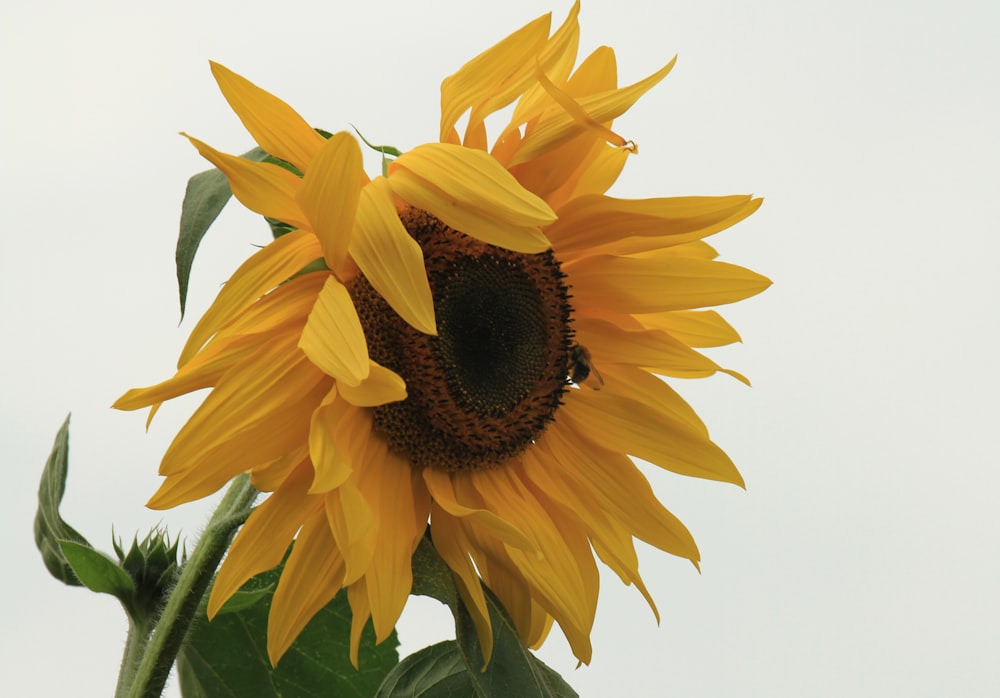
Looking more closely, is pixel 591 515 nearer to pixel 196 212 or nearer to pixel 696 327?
pixel 696 327

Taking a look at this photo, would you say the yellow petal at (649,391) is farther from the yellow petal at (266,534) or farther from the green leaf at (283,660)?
the green leaf at (283,660)

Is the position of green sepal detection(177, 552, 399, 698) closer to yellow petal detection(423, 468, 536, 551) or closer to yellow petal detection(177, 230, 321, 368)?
yellow petal detection(423, 468, 536, 551)

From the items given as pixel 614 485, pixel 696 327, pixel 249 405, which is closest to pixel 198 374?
pixel 249 405

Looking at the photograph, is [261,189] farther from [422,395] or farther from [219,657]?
[219,657]

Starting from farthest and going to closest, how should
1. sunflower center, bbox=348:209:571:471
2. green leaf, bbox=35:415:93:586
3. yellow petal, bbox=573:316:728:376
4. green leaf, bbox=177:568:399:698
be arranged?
green leaf, bbox=177:568:399:698 → green leaf, bbox=35:415:93:586 → yellow petal, bbox=573:316:728:376 → sunflower center, bbox=348:209:571:471

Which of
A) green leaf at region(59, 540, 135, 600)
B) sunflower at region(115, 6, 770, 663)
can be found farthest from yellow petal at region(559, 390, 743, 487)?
green leaf at region(59, 540, 135, 600)

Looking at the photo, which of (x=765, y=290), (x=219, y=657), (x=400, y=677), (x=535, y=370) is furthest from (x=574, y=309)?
(x=219, y=657)
